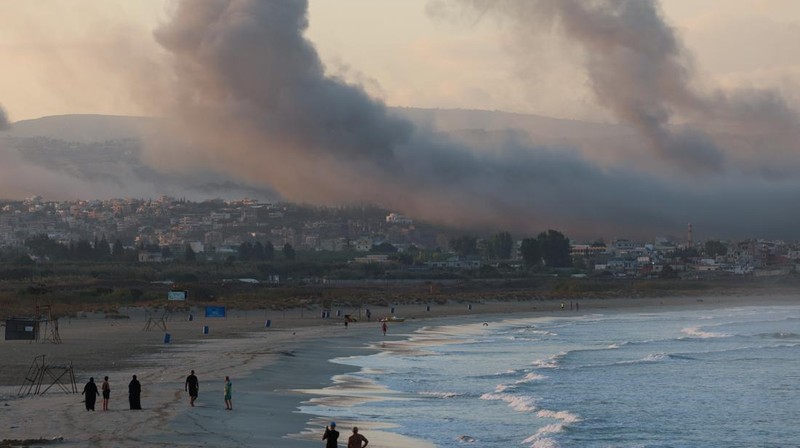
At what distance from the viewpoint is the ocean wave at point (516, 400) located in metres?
36.9

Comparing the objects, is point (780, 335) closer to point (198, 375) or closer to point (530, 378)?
point (530, 378)

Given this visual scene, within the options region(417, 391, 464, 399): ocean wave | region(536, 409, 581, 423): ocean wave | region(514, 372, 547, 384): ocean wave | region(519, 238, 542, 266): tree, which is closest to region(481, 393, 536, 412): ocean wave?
region(536, 409, 581, 423): ocean wave

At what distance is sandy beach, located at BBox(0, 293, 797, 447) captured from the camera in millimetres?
27422

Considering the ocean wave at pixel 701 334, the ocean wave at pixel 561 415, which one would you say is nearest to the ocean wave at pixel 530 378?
the ocean wave at pixel 561 415

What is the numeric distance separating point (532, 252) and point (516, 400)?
524 feet

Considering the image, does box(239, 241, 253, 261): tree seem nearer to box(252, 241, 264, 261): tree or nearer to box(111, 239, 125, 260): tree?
box(252, 241, 264, 261): tree

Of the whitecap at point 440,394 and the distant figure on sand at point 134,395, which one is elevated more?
the distant figure on sand at point 134,395

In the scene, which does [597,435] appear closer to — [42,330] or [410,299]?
[42,330]

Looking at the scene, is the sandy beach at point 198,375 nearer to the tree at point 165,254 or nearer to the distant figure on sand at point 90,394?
the distant figure on sand at point 90,394

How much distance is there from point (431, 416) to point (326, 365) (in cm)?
1703

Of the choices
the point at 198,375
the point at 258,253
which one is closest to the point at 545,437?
the point at 198,375

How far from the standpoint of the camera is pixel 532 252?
646 feet

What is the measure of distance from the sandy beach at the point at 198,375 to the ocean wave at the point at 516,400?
5099mm

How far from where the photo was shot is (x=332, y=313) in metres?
96.9
